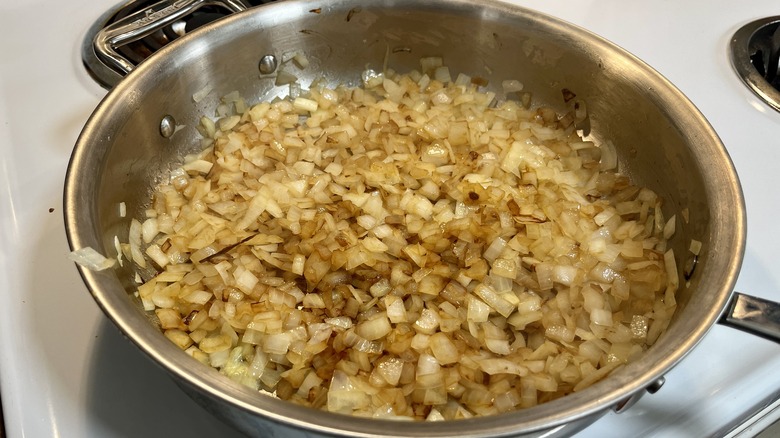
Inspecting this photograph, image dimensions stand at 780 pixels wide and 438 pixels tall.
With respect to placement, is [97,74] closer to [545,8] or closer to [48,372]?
[48,372]

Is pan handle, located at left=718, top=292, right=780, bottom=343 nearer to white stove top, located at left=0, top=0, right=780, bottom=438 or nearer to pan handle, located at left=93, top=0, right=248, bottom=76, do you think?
white stove top, located at left=0, top=0, right=780, bottom=438

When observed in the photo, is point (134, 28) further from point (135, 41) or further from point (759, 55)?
Result: point (759, 55)

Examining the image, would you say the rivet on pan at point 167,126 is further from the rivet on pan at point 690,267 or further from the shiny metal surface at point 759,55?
the shiny metal surface at point 759,55

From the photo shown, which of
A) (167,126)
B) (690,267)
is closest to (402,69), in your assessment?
(167,126)

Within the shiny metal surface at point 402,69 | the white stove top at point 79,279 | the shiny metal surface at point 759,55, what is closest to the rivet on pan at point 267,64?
the shiny metal surface at point 402,69

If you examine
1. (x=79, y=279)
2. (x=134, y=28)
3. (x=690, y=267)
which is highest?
(x=134, y=28)
